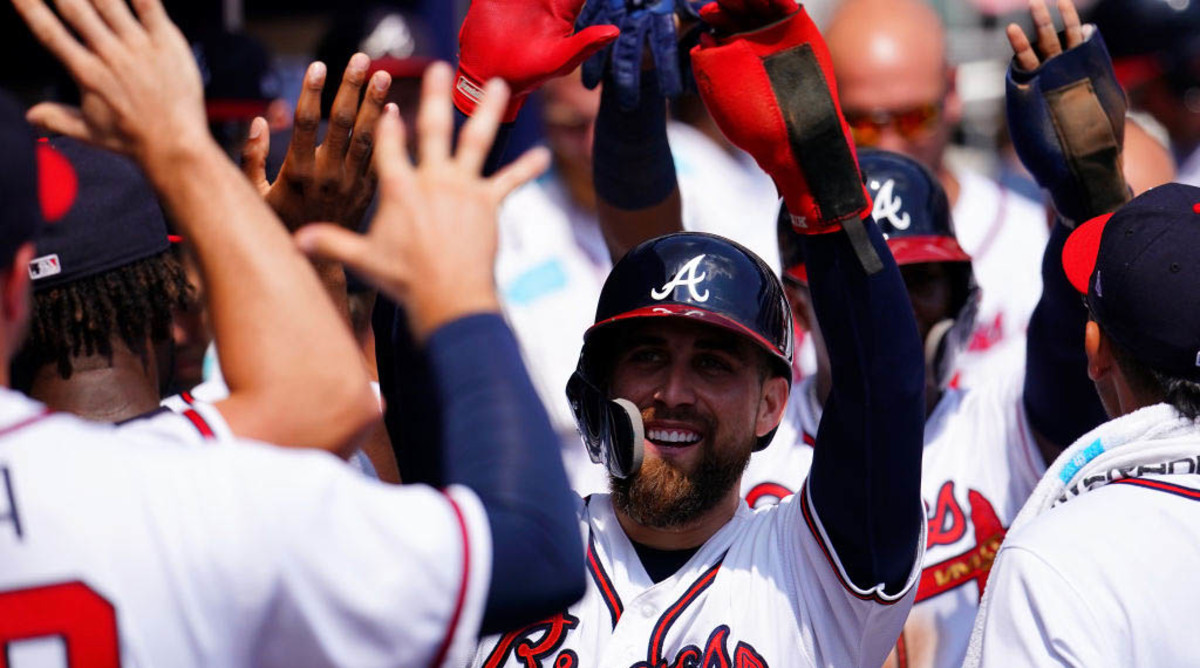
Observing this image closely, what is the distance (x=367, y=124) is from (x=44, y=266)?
57 centimetres

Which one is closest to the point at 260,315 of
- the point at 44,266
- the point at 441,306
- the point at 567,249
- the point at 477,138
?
the point at 441,306

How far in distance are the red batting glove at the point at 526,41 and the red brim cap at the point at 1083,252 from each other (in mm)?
910

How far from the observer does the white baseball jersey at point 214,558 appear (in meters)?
1.39

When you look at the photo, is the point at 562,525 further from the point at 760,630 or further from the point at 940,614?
the point at 940,614

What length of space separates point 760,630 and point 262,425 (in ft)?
3.72

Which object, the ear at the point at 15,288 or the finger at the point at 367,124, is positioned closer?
the ear at the point at 15,288

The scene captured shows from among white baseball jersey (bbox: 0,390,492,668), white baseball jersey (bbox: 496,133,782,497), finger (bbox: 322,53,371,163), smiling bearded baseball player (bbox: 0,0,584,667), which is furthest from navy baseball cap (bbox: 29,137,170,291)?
white baseball jersey (bbox: 496,133,782,497)

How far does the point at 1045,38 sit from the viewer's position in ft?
9.45

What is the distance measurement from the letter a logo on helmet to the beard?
291 millimetres

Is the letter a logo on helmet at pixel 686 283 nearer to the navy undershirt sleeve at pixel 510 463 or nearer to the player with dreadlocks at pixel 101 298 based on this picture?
the player with dreadlocks at pixel 101 298

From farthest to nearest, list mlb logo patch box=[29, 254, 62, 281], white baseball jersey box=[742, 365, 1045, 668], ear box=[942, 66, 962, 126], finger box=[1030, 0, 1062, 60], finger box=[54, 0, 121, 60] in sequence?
ear box=[942, 66, 962, 126]
white baseball jersey box=[742, 365, 1045, 668]
finger box=[1030, 0, 1062, 60]
mlb logo patch box=[29, 254, 62, 281]
finger box=[54, 0, 121, 60]

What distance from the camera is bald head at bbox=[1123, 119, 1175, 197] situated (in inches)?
164

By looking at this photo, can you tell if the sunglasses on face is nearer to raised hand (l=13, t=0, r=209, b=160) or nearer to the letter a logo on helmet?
the letter a logo on helmet

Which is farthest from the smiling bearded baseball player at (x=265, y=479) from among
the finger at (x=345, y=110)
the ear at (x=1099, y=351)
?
the ear at (x=1099, y=351)
